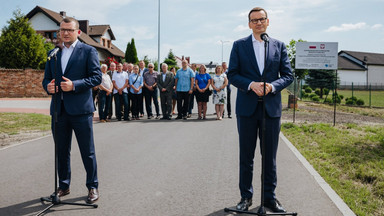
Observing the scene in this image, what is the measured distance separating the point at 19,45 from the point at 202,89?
18633 millimetres

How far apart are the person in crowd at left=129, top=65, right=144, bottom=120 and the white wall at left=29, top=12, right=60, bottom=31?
3380cm

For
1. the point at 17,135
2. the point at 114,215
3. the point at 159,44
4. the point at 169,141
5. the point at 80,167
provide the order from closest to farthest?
the point at 114,215
the point at 80,167
the point at 169,141
the point at 17,135
the point at 159,44

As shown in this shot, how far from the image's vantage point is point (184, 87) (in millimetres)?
13086

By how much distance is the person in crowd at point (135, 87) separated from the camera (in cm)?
1281

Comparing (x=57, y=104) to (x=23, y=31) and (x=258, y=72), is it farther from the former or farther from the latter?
(x=23, y=31)

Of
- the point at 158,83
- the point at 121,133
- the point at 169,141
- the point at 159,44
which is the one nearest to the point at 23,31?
the point at 159,44

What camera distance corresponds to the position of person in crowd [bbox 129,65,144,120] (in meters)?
12.8

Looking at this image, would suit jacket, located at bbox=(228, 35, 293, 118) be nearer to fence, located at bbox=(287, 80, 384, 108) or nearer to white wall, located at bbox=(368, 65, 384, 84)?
fence, located at bbox=(287, 80, 384, 108)

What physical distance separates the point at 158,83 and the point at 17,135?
5.24 metres

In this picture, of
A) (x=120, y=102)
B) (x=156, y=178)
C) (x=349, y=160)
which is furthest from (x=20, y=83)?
(x=349, y=160)

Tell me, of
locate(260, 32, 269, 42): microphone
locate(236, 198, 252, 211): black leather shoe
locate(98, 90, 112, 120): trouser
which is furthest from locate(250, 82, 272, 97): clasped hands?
locate(98, 90, 112, 120): trouser

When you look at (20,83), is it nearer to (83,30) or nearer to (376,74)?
(83,30)

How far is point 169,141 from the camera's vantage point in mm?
8336

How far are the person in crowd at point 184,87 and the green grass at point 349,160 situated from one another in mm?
4022
